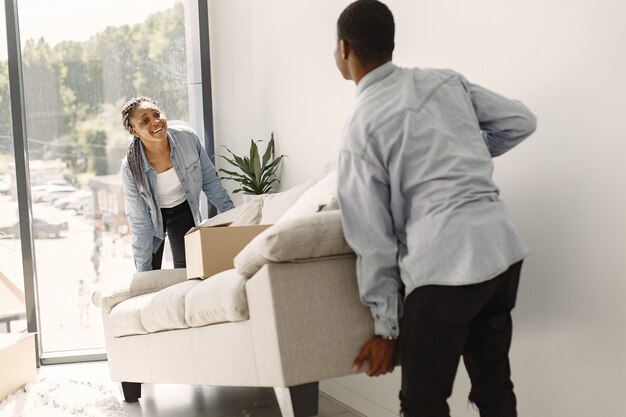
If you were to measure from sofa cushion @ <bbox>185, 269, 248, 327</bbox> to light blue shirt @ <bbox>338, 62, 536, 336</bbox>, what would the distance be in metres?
0.41

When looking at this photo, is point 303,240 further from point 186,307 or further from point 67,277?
point 67,277

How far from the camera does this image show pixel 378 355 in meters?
1.89

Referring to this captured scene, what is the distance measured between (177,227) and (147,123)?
1.87ft

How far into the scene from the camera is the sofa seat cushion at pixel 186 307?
2.12 meters

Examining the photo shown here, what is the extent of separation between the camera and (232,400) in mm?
3254

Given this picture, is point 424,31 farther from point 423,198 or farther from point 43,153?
point 43,153

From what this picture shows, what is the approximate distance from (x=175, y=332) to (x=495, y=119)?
4.47 ft

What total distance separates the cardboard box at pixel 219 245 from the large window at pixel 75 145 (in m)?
2.01

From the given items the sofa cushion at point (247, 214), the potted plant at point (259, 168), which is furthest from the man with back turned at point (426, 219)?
the potted plant at point (259, 168)

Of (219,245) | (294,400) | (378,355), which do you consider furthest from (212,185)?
(378,355)

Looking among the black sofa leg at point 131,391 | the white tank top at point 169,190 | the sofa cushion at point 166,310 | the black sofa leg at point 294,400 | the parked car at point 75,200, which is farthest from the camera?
the parked car at point 75,200

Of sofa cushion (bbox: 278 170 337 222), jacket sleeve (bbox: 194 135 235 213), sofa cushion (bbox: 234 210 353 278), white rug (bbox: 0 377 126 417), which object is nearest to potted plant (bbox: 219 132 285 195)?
jacket sleeve (bbox: 194 135 235 213)

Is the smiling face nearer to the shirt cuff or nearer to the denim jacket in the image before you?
the denim jacket

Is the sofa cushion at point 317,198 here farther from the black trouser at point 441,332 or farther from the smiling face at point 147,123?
the smiling face at point 147,123
